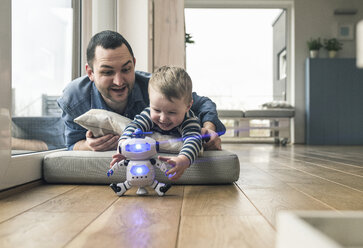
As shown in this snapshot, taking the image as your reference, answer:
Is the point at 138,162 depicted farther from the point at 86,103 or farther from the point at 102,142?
the point at 86,103

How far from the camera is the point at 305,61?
5773 mm

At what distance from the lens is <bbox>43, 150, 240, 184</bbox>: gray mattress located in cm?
148

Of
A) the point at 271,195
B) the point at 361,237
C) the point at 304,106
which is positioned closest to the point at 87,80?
the point at 271,195

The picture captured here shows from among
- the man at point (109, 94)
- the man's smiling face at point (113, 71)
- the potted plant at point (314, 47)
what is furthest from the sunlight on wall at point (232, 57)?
the man's smiling face at point (113, 71)

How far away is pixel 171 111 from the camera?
1255 millimetres

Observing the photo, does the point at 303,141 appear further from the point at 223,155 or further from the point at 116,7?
the point at 223,155

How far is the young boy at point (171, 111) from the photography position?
47.8 inches

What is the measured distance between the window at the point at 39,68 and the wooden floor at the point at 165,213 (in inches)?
13.4

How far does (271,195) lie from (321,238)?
97 centimetres

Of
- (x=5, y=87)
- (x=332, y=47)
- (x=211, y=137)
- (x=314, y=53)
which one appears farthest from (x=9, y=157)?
(x=332, y=47)

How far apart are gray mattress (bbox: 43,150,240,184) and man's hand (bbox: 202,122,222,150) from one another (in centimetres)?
9

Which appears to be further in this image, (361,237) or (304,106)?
(304,106)

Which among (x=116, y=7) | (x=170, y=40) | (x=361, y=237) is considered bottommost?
(x=361, y=237)

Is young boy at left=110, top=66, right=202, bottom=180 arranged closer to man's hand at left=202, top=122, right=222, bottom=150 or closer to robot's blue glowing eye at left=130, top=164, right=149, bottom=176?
robot's blue glowing eye at left=130, top=164, right=149, bottom=176
